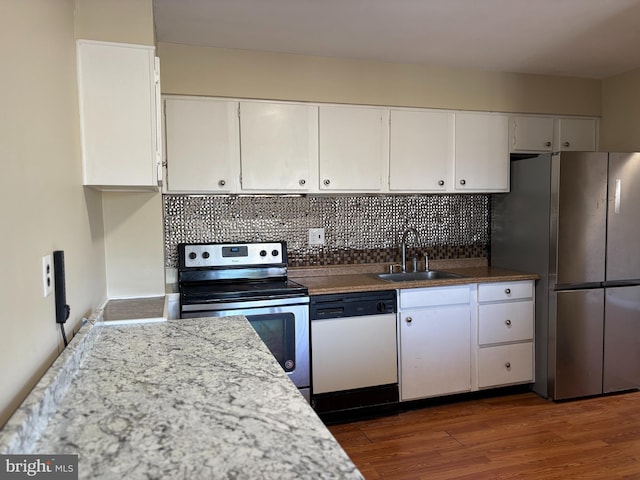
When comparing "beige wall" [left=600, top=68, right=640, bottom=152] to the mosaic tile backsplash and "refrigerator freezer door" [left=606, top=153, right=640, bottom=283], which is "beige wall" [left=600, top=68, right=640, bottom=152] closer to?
"refrigerator freezer door" [left=606, top=153, right=640, bottom=283]

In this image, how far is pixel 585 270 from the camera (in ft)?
9.87

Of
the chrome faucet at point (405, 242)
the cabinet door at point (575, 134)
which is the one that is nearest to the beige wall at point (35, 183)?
the chrome faucet at point (405, 242)

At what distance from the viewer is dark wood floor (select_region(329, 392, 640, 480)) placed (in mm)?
2246

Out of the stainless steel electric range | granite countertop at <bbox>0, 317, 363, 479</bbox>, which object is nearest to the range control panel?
the stainless steel electric range

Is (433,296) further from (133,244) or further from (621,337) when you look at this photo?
(133,244)

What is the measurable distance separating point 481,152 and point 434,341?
1.42 m

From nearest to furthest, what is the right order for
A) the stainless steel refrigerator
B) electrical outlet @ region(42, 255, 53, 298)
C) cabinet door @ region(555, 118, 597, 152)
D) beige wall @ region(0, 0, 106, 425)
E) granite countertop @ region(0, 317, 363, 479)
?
granite countertop @ region(0, 317, 363, 479) → beige wall @ region(0, 0, 106, 425) → electrical outlet @ region(42, 255, 53, 298) → the stainless steel refrigerator → cabinet door @ region(555, 118, 597, 152)

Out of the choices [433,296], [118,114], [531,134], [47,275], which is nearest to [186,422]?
[47,275]

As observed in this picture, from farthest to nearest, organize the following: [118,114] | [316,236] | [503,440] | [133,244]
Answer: [316,236] → [503,440] → [133,244] → [118,114]

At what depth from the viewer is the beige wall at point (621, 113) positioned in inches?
130

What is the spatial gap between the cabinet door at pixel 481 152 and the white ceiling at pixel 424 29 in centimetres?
40

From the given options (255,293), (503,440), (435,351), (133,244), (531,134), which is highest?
(531,134)

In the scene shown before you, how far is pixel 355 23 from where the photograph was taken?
2.47 meters

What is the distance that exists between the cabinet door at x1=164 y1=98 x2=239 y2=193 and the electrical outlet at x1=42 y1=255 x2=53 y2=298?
150cm
